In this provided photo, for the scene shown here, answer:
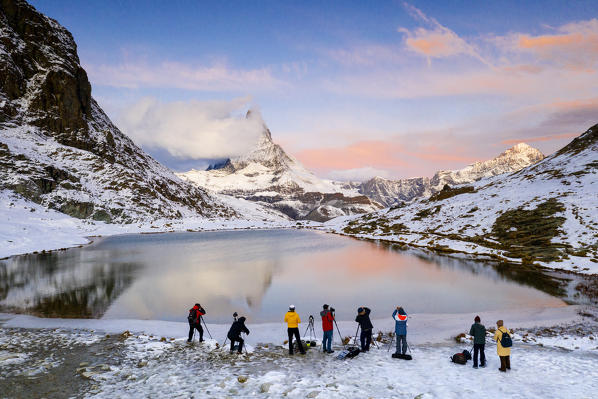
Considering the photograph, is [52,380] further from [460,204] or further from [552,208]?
[460,204]

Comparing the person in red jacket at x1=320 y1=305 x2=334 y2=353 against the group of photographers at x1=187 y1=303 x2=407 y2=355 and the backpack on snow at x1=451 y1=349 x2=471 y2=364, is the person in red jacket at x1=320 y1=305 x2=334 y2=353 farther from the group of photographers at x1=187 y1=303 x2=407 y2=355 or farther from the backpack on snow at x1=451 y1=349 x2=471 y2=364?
the backpack on snow at x1=451 y1=349 x2=471 y2=364

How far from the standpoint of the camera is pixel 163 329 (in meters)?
19.7

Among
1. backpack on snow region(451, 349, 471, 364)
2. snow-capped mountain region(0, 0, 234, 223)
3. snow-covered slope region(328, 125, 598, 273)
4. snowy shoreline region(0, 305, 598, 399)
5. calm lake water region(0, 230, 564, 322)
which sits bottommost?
calm lake water region(0, 230, 564, 322)

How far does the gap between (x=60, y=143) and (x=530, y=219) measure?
589 ft

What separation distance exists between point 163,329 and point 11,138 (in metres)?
153

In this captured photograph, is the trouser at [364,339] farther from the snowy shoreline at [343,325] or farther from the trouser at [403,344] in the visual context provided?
the snowy shoreline at [343,325]

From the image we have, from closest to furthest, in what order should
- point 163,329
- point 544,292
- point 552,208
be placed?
point 163,329
point 544,292
point 552,208

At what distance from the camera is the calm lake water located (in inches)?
963

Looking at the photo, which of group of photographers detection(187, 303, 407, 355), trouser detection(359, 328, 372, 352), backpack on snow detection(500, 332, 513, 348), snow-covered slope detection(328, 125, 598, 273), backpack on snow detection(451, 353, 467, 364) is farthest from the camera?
snow-covered slope detection(328, 125, 598, 273)

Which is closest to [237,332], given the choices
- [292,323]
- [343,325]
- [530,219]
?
[292,323]

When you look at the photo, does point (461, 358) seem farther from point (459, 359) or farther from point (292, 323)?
point (292, 323)

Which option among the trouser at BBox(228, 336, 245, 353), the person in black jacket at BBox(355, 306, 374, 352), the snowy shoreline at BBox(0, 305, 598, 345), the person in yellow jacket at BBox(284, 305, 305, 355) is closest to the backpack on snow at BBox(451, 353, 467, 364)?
the snowy shoreline at BBox(0, 305, 598, 345)

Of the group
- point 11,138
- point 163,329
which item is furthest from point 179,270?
point 11,138

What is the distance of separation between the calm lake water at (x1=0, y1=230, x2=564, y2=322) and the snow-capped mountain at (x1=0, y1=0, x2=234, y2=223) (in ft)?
258
